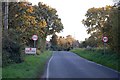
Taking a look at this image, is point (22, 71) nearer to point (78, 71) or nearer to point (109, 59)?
point (78, 71)

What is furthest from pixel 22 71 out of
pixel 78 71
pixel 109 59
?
pixel 109 59

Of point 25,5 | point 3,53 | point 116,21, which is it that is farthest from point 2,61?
point 25,5

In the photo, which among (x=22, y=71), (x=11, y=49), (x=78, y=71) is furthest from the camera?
(x=11, y=49)

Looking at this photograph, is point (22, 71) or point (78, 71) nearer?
point (22, 71)

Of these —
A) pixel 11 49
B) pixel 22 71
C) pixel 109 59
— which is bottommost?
pixel 22 71

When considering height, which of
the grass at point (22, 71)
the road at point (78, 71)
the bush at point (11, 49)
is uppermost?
the bush at point (11, 49)

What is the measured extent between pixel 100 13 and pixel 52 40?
6236 centimetres

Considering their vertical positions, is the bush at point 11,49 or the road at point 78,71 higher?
the bush at point 11,49

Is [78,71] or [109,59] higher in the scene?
[109,59]

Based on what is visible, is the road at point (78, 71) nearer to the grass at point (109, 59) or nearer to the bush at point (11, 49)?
the grass at point (109, 59)

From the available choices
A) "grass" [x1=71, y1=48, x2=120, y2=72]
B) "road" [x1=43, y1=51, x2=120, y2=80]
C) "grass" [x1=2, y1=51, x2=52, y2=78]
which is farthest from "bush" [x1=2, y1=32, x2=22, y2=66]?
"grass" [x1=71, y1=48, x2=120, y2=72]

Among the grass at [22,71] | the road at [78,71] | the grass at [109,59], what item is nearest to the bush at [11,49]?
the grass at [22,71]

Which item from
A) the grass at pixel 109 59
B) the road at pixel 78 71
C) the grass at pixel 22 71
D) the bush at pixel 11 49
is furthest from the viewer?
the grass at pixel 109 59

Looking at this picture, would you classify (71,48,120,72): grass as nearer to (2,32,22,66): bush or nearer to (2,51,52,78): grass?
(2,51,52,78): grass
